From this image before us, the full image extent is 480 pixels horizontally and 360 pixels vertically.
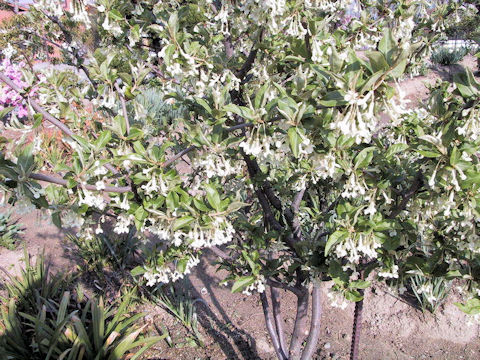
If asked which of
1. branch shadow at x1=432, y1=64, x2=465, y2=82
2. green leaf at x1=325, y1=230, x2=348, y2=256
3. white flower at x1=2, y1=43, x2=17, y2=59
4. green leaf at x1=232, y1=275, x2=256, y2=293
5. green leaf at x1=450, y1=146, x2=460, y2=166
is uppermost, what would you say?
white flower at x1=2, y1=43, x2=17, y2=59

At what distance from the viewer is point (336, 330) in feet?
11.1

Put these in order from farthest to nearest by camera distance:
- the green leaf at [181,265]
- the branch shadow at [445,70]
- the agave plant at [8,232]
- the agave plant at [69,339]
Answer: the branch shadow at [445,70] < the agave plant at [8,232] < the agave plant at [69,339] < the green leaf at [181,265]

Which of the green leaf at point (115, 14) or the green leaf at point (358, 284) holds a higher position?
the green leaf at point (115, 14)

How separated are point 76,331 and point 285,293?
1.98 meters

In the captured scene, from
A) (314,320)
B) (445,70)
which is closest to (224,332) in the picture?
(314,320)

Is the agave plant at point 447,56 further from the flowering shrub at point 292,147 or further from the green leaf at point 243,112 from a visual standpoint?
the green leaf at point 243,112

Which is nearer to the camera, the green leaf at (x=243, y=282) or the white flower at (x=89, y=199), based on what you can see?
the white flower at (x=89, y=199)

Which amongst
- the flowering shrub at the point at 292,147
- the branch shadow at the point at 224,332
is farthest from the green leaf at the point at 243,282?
the branch shadow at the point at 224,332

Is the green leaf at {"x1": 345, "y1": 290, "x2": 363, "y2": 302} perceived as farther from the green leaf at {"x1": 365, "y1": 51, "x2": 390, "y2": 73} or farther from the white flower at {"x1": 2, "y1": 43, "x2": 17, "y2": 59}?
the white flower at {"x1": 2, "y1": 43, "x2": 17, "y2": 59}

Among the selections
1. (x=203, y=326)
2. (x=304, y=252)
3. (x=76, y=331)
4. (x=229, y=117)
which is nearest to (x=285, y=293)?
(x=203, y=326)

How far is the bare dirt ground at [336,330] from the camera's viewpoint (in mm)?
3100

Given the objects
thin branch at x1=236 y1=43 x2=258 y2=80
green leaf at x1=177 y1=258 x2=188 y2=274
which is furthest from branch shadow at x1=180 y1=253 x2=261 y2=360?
thin branch at x1=236 y1=43 x2=258 y2=80

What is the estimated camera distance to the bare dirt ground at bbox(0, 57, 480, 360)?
3100mm

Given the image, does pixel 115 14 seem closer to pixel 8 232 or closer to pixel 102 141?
pixel 102 141
